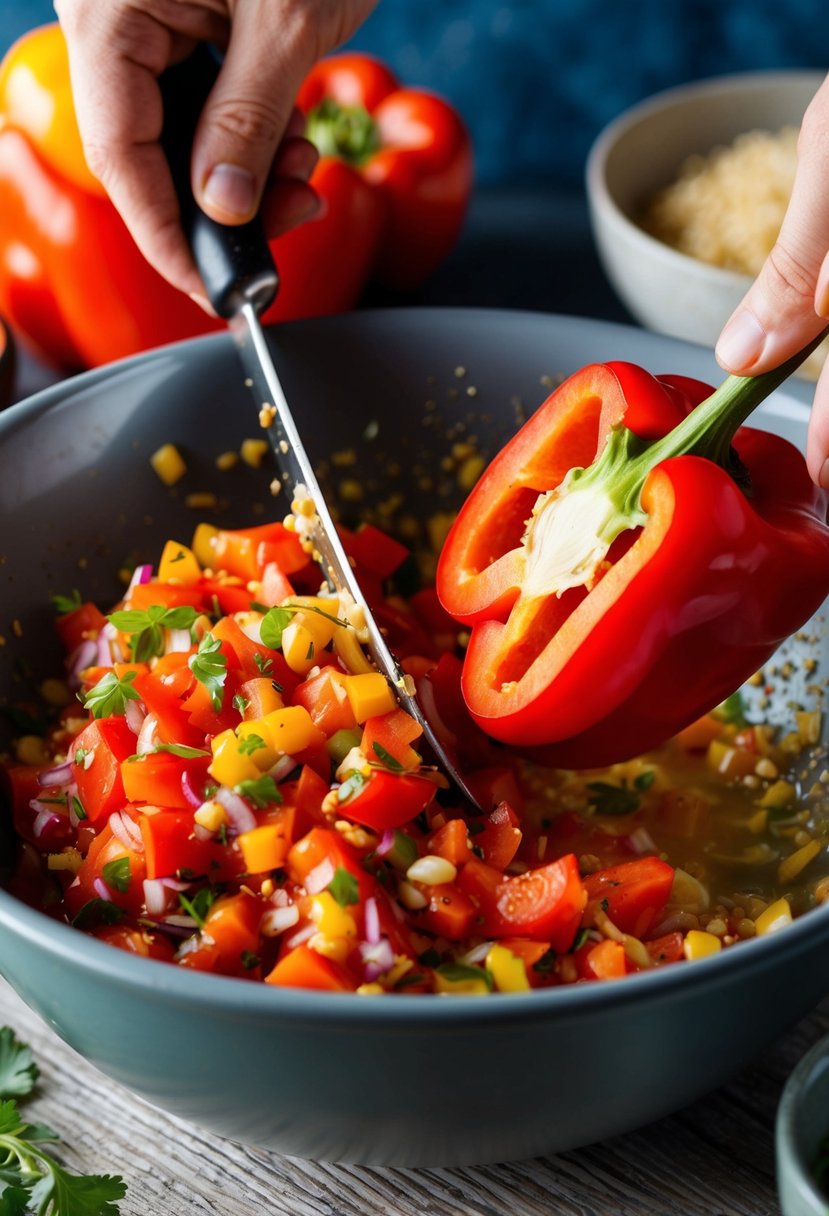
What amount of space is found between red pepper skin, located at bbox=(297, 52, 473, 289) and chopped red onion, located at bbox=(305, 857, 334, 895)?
1.78m

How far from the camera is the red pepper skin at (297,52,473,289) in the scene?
284 cm

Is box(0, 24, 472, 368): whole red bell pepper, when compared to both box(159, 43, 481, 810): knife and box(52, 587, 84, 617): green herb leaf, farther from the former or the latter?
box(52, 587, 84, 617): green herb leaf

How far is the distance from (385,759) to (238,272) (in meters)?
0.80

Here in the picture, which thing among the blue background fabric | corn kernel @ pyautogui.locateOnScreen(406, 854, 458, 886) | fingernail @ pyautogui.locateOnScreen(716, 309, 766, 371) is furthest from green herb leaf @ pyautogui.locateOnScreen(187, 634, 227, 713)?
the blue background fabric

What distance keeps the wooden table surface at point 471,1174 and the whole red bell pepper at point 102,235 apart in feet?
5.05

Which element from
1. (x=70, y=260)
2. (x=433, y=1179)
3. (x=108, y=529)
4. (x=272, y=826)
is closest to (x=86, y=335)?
(x=70, y=260)

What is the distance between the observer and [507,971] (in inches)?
53.4

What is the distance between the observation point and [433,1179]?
1.48 m

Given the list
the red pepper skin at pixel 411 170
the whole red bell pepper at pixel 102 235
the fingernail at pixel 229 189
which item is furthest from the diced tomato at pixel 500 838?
the red pepper skin at pixel 411 170

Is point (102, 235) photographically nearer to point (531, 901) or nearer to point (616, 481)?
point (616, 481)

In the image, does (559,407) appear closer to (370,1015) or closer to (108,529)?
(108,529)

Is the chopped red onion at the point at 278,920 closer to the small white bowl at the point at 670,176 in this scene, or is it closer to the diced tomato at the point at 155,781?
the diced tomato at the point at 155,781

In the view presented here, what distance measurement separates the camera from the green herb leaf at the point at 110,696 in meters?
1.63

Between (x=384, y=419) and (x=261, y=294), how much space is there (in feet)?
0.96
